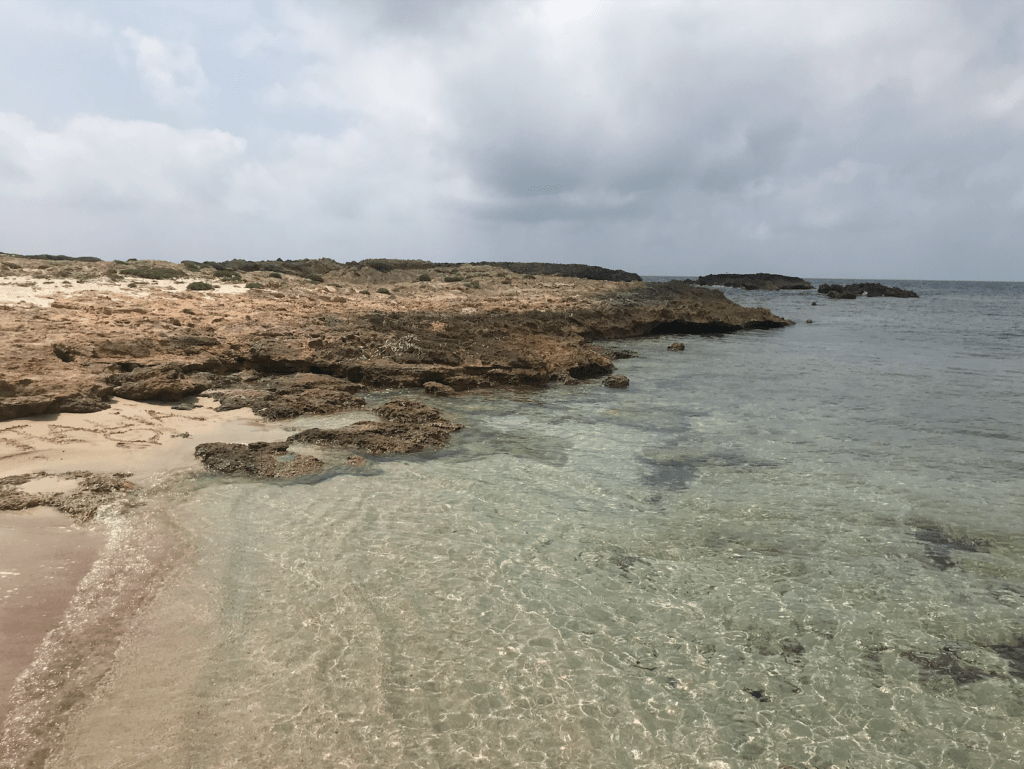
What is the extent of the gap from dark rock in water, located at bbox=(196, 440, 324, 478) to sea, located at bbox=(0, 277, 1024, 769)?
0.95 ft

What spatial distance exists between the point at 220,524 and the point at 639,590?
4168mm

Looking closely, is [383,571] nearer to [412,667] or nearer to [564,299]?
[412,667]

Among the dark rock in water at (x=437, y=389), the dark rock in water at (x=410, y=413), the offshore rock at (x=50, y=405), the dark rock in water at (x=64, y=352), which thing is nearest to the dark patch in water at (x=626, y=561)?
the dark rock in water at (x=410, y=413)

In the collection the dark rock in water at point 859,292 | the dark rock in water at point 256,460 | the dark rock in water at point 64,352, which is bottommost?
the dark rock in water at point 256,460

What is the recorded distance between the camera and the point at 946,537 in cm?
600

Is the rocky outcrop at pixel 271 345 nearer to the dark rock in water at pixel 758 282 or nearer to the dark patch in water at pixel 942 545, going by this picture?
the dark patch in water at pixel 942 545

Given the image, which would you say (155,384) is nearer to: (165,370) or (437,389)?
(165,370)

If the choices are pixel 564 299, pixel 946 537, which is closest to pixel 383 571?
pixel 946 537

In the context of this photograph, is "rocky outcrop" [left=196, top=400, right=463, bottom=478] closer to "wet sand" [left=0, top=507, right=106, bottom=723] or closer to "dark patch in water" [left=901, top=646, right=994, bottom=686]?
"wet sand" [left=0, top=507, right=106, bottom=723]

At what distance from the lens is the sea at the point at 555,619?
131 inches

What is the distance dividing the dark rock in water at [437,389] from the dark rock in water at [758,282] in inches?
3014

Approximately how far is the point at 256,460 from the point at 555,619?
478cm

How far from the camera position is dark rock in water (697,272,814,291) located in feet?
270

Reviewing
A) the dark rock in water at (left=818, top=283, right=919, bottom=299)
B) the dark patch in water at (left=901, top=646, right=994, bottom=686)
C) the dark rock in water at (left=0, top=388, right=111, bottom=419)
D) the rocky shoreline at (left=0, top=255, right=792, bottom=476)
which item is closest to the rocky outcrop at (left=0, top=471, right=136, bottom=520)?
the rocky shoreline at (left=0, top=255, right=792, bottom=476)
